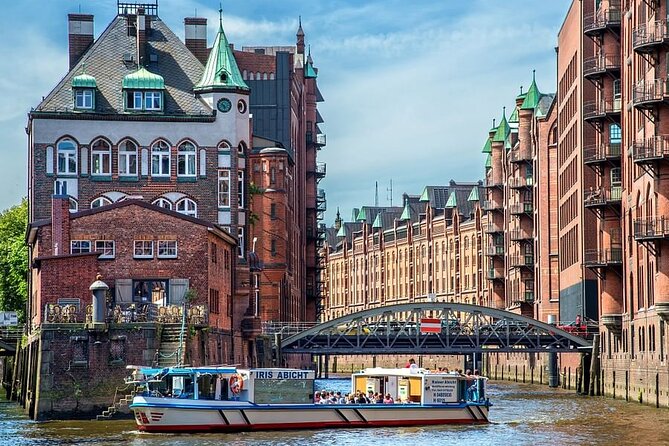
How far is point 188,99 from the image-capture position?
106m

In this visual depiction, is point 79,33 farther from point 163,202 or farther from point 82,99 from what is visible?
point 163,202

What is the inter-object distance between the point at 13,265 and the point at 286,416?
6597 cm

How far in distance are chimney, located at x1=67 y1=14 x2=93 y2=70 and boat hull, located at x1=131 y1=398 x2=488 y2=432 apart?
45939 millimetres

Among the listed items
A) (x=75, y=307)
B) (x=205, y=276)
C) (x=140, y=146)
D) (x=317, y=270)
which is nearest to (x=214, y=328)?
(x=205, y=276)

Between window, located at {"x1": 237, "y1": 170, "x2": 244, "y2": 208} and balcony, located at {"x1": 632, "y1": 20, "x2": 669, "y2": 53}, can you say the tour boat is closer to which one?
balcony, located at {"x1": 632, "y1": 20, "x2": 669, "y2": 53}

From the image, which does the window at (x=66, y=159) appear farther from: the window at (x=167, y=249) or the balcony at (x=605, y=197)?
the balcony at (x=605, y=197)

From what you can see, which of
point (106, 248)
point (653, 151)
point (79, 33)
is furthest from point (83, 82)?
point (653, 151)

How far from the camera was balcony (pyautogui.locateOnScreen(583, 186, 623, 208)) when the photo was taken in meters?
103

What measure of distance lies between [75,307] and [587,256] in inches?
1998

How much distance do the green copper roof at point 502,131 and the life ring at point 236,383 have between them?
121m

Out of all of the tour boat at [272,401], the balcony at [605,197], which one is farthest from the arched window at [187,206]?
the tour boat at [272,401]

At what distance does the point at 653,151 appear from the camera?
8425 cm

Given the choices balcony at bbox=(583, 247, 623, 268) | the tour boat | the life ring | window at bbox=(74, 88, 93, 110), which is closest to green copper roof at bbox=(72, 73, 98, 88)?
window at bbox=(74, 88, 93, 110)

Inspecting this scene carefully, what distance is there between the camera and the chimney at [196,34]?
115375 mm
